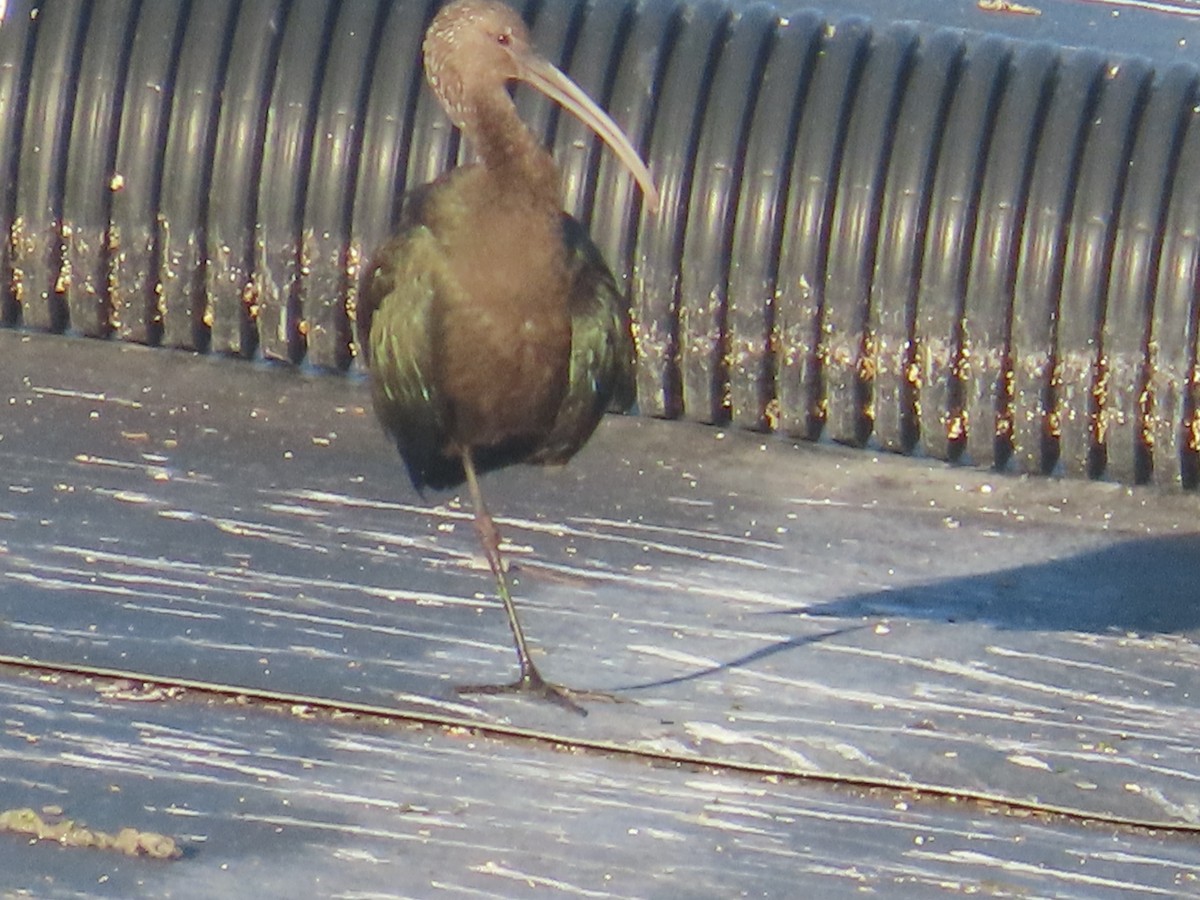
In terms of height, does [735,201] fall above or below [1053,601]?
above

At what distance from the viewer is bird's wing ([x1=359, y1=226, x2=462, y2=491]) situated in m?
4.07

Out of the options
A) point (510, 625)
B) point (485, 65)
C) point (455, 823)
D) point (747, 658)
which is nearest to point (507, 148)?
point (485, 65)

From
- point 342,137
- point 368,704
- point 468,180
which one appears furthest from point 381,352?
point 342,137

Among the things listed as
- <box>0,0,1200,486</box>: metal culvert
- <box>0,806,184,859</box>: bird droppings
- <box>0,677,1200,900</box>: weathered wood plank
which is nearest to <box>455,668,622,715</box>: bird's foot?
<box>0,677,1200,900</box>: weathered wood plank

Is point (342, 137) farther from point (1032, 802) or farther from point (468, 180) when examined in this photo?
point (1032, 802)

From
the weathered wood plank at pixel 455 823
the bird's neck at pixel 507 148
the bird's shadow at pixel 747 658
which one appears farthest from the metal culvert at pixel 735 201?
the weathered wood plank at pixel 455 823

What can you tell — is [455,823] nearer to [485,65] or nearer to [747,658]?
→ [747,658]

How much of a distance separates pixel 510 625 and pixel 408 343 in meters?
0.51

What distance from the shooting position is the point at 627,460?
4.90m

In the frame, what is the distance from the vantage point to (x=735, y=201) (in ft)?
17.0

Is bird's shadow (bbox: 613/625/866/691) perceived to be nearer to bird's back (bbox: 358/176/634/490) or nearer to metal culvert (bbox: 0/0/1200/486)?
bird's back (bbox: 358/176/634/490)

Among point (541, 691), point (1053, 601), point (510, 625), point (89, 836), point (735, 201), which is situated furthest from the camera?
point (735, 201)

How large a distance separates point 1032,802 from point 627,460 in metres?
1.48

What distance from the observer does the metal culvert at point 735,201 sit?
16.6 ft
